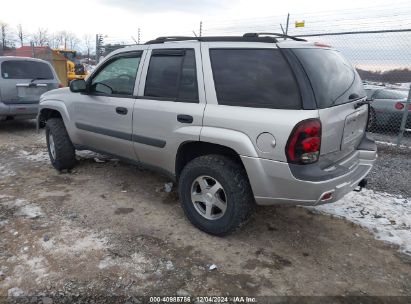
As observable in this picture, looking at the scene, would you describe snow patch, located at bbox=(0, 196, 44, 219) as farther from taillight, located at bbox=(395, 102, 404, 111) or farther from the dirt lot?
taillight, located at bbox=(395, 102, 404, 111)

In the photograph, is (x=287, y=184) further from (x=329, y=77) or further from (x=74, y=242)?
(x=74, y=242)

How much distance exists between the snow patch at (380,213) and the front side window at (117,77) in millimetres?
2611

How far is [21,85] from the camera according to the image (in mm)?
7777

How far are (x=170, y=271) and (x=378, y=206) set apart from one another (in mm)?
2745

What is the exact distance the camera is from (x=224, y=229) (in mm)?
3387

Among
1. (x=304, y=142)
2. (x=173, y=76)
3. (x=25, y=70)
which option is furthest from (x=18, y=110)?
(x=304, y=142)

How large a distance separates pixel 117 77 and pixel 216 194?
1980 mm

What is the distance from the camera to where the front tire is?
10.6 ft

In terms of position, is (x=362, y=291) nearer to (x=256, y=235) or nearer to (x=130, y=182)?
(x=256, y=235)

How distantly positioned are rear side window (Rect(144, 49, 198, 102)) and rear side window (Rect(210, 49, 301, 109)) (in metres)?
0.27

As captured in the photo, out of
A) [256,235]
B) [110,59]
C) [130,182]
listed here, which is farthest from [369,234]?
[110,59]

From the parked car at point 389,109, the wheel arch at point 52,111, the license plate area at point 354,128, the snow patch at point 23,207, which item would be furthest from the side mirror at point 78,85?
the parked car at point 389,109

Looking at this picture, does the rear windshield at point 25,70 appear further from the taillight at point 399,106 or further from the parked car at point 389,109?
the taillight at point 399,106

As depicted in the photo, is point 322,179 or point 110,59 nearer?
point 322,179
